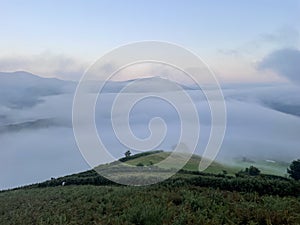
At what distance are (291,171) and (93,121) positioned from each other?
16932mm

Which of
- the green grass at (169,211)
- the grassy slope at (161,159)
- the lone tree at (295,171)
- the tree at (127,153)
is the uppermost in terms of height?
the tree at (127,153)

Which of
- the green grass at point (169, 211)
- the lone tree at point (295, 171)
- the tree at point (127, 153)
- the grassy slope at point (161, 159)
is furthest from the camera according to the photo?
the tree at point (127, 153)

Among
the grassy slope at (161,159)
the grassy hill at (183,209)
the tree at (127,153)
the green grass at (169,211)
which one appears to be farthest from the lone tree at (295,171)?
the green grass at (169,211)

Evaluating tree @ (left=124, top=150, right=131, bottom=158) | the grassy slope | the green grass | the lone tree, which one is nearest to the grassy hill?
the green grass

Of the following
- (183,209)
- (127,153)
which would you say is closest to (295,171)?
(127,153)

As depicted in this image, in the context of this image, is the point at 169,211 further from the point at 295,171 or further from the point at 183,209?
the point at 295,171

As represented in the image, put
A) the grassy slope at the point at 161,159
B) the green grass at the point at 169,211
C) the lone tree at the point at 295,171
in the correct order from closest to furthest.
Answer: the green grass at the point at 169,211 < the lone tree at the point at 295,171 < the grassy slope at the point at 161,159

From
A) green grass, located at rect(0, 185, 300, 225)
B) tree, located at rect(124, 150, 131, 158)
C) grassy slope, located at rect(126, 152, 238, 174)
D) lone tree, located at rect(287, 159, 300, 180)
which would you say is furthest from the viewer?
tree, located at rect(124, 150, 131, 158)

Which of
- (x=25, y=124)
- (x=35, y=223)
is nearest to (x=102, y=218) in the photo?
(x=35, y=223)

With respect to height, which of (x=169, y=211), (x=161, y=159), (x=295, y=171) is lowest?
(x=169, y=211)

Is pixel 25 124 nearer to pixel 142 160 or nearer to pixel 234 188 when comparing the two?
pixel 142 160

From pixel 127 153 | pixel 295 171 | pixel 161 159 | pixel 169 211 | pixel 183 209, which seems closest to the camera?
pixel 169 211

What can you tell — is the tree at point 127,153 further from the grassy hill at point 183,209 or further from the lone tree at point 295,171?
the grassy hill at point 183,209

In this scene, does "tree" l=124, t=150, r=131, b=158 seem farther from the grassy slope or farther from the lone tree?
the lone tree
